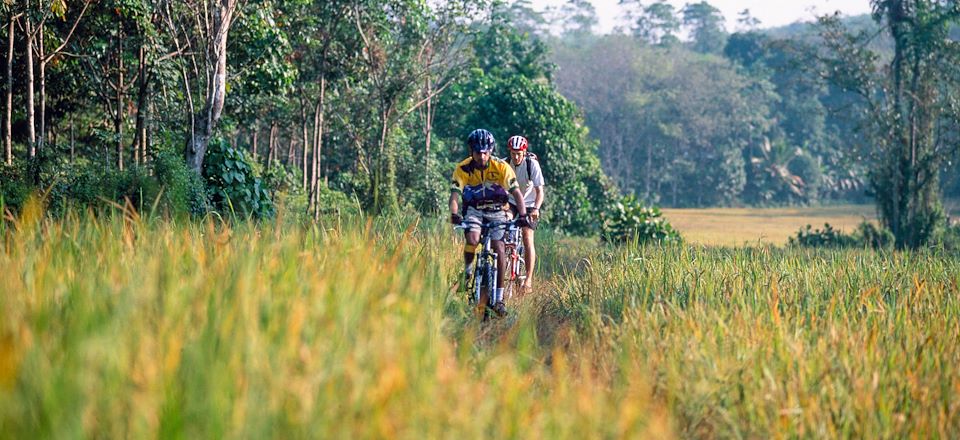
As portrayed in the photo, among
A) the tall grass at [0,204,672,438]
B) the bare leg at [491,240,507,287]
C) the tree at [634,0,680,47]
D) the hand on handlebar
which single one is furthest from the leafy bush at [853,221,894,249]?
the tree at [634,0,680,47]

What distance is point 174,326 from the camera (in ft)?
11.1

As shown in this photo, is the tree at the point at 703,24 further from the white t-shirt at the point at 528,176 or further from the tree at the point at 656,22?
the white t-shirt at the point at 528,176

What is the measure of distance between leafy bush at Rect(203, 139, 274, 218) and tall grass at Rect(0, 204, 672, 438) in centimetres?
773

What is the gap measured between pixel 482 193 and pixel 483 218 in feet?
0.67

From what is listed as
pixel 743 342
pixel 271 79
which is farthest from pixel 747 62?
pixel 743 342

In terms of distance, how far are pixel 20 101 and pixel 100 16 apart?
14.3 ft

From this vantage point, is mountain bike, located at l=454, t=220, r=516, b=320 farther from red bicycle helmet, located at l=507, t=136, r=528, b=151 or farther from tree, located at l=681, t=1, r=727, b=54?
tree, located at l=681, t=1, r=727, b=54

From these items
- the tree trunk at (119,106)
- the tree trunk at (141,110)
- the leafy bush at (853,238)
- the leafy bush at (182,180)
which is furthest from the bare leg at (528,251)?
the leafy bush at (853,238)

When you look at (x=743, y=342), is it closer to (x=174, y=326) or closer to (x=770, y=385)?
(x=770, y=385)

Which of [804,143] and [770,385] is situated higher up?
[804,143]

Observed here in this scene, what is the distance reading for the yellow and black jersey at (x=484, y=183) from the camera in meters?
7.55

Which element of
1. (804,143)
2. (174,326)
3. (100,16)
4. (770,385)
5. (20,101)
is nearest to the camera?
(174,326)

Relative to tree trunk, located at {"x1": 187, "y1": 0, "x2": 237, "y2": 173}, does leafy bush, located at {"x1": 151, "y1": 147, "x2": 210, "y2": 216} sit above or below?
below

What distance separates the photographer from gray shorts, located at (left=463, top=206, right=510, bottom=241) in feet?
24.7
